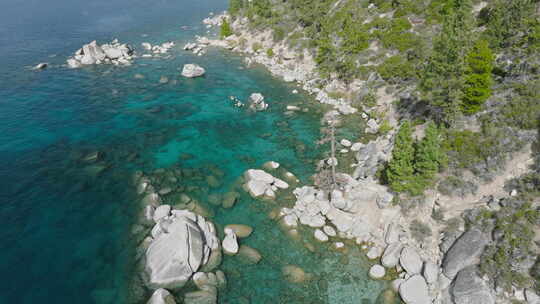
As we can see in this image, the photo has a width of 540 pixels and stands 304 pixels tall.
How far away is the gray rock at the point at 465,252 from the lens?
26.5 m

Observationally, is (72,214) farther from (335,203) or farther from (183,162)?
(335,203)

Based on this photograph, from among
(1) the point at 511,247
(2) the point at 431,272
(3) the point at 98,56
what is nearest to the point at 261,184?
(2) the point at 431,272

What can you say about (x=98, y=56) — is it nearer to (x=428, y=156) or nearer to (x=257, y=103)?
(x=257, y=103)

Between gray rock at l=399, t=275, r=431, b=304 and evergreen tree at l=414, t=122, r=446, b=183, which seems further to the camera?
evergreen tree at l=414, t=122, r=446, b=183

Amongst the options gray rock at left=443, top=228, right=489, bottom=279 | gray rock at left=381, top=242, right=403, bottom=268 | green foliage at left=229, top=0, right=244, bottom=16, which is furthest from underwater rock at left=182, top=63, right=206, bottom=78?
gray rock at left=443, top=228, right=489, bottom=279

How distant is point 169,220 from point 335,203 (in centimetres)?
1858

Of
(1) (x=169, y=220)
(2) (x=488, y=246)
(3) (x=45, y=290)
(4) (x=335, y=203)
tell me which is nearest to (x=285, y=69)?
(4) (x=335, y=203)

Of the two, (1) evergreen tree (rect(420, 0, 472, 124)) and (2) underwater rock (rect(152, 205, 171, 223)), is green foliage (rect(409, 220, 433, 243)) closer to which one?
(1) evergreen tree (rect(420, 0, 472, 124))

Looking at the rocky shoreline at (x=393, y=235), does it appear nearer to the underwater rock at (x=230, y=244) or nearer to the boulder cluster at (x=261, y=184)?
the boulder cluster at (x=261, y=184)

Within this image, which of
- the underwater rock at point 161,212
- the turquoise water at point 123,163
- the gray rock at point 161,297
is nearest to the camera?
the gray rock at point 161,297

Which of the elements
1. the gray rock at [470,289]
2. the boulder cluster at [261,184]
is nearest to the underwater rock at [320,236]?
the boulder cluster at [261,184]

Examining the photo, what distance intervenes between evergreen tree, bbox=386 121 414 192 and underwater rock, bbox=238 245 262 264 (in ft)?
54.4

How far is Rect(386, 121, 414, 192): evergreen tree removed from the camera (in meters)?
31.0

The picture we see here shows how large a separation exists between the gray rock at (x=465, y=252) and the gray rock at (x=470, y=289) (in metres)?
0.55
